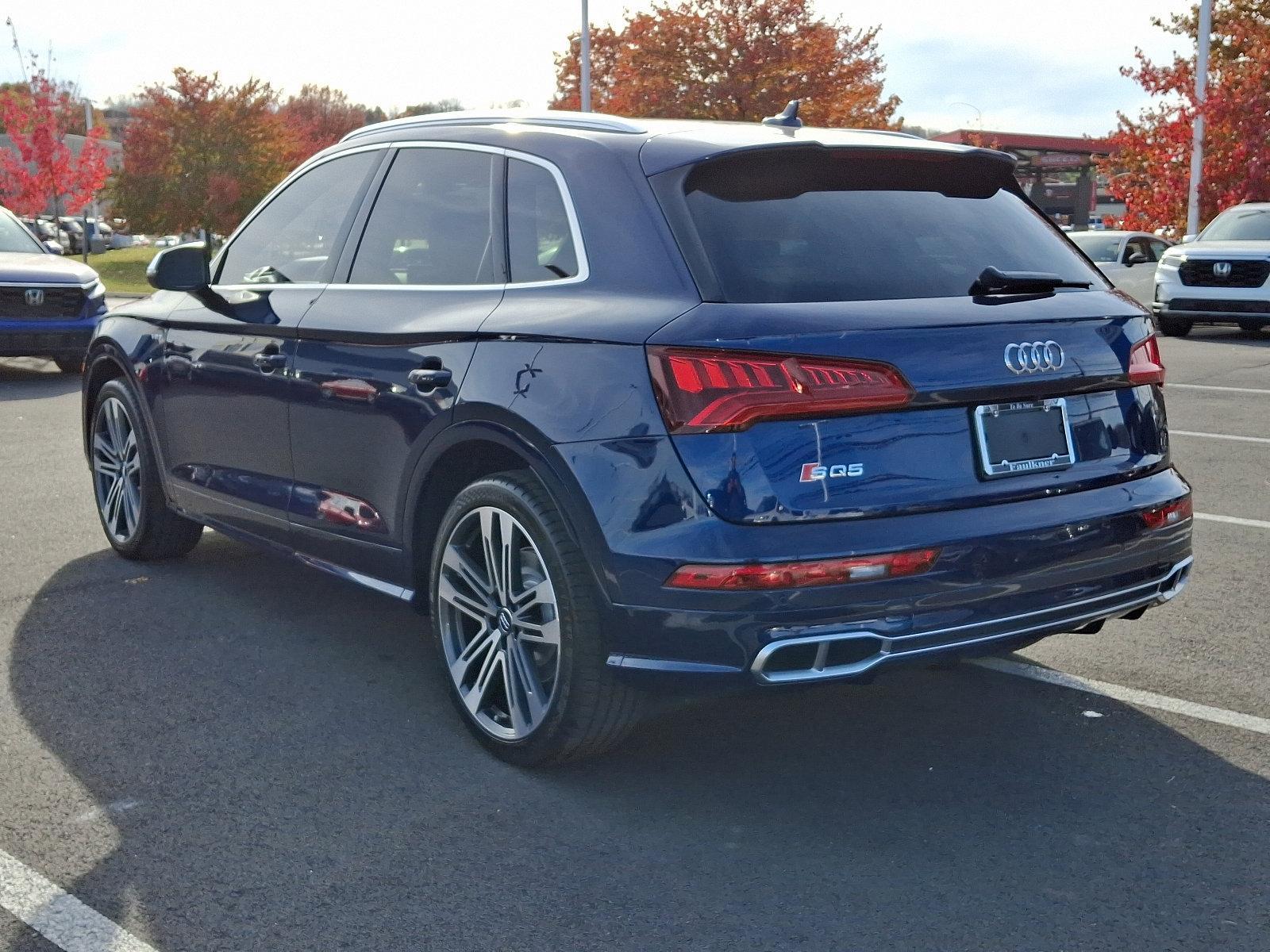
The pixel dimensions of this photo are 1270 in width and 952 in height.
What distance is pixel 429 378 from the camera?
4145 millimetres

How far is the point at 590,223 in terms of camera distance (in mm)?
3934

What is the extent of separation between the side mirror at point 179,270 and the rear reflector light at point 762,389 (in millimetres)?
2705

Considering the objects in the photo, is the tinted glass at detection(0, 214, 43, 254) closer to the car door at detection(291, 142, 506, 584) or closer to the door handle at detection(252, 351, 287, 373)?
the door handle at detection(252, 351, 287, 373)

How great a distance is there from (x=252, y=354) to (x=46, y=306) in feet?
32.6

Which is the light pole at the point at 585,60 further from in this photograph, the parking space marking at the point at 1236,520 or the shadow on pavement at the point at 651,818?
the shadow on pavement at the point at 651,818

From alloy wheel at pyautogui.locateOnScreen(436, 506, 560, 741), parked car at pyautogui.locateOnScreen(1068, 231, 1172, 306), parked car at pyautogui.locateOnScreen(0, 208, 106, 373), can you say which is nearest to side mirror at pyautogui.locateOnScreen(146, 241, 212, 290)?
alloy wheel at pyautogui.locateOnScreen(436, 506, 560, 741)

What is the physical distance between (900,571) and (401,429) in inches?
63.4

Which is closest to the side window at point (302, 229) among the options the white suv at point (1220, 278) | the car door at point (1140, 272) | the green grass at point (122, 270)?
the white suv at point (1220, 278)

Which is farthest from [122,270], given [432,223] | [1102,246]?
[432,223]

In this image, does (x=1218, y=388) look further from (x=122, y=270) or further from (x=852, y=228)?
(x=122, y=270)

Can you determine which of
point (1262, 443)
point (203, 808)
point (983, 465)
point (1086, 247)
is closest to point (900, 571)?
point (983, 465)

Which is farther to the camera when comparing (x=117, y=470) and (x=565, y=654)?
(x=117, y=470)

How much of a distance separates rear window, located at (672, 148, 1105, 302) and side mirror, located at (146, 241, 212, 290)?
96.7 inches

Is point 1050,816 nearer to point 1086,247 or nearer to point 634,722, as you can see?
point 634,722
